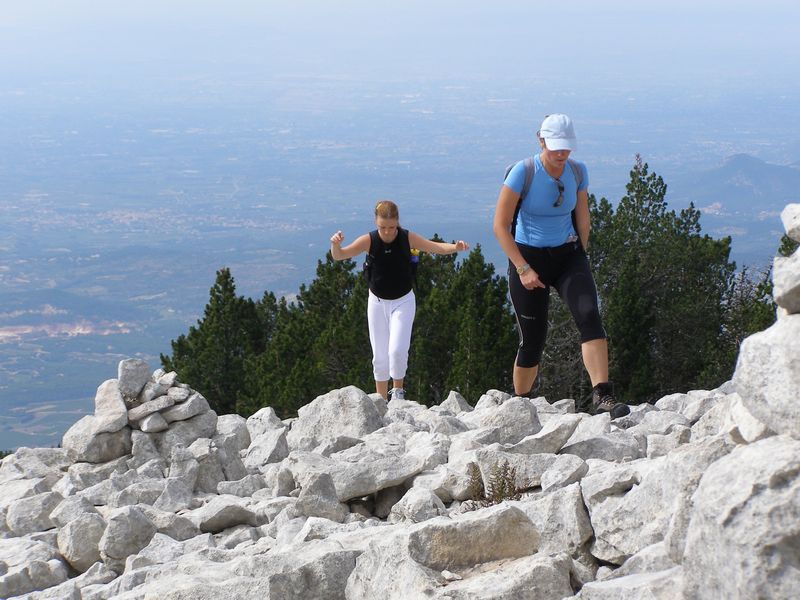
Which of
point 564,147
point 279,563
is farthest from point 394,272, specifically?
point 279,563

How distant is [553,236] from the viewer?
9078 millimetres

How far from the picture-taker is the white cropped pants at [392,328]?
36.9ft

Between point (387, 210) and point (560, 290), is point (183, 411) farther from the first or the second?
point (560, 290)

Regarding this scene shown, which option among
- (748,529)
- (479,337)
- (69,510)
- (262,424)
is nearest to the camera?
(748,529)

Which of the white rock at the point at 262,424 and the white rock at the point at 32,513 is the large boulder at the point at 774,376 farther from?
the white rock at the point at 262,424

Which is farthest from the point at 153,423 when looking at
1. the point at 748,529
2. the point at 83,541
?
the point at 748,529

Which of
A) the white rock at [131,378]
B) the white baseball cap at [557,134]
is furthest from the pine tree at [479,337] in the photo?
the white baseball cap at [557,134]

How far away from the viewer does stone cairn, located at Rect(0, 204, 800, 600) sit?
4.02 meters

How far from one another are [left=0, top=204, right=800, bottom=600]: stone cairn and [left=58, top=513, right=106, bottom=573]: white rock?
0.4 inches

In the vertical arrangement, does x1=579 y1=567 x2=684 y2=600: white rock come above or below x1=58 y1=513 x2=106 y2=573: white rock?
above

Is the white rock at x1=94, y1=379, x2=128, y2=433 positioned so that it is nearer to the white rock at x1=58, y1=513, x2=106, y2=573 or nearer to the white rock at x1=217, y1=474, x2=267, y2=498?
the white rock at x1=217, y1=474, x2=267, y2=498

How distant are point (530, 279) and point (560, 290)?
37 cm

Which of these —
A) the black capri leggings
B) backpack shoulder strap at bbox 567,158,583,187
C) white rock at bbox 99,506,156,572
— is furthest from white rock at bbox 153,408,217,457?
backpack shoulder strap at bbox 567,158,583,187

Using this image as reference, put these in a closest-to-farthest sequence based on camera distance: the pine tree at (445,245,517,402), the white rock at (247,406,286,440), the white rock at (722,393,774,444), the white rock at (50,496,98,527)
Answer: the white rock at (722,393,774,444) < the white rock at (50,496,98,527) < the white rock at (247,406,286,440) < the pine tree at (445,245,517,402)
